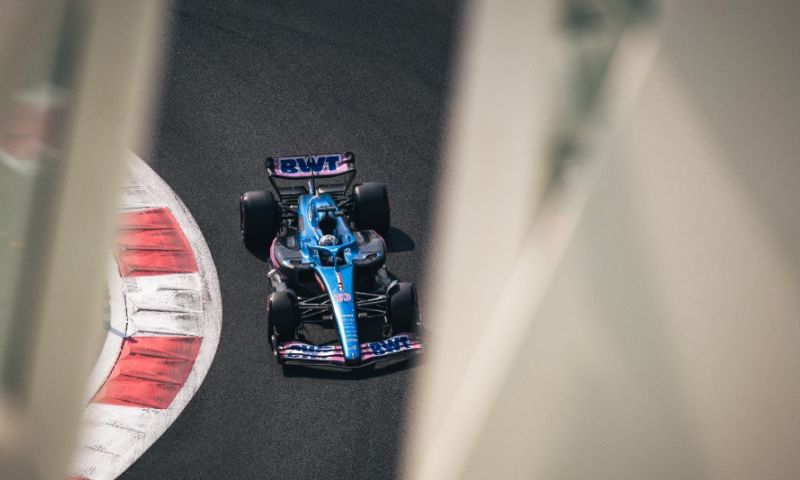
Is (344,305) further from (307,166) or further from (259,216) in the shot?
(307,166)

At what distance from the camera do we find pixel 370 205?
29.9 feet

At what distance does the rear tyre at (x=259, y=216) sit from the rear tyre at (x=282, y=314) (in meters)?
1.23

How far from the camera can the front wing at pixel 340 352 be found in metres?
7.77

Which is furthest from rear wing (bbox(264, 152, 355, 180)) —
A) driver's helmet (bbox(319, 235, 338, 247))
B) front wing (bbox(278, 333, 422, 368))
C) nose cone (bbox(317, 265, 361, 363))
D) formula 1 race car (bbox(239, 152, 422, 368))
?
front wing (bbox(278, 333, 422, 368))

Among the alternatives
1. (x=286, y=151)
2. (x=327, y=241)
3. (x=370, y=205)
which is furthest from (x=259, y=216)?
(x=286, y=151)

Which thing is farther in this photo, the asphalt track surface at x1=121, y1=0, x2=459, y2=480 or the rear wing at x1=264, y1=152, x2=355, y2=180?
the rear wing at x1=264, y1=152, x2=355, y2=180

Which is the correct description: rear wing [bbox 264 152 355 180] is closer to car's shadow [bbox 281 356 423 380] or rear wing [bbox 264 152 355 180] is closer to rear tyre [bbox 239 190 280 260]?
rear tyre [bbox 239 190 280 260]

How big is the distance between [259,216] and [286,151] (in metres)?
1.70

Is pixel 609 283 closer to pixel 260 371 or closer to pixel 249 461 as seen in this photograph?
pixel 249 461

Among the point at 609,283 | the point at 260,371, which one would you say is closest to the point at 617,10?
the point at 609,283

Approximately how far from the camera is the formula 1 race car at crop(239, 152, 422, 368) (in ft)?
25.9

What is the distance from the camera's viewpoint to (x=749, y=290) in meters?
1.59

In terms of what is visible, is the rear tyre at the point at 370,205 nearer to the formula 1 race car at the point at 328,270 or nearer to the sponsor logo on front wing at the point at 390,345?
the formula 1 race car at the point at 328,270

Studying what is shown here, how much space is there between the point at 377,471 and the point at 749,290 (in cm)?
618
